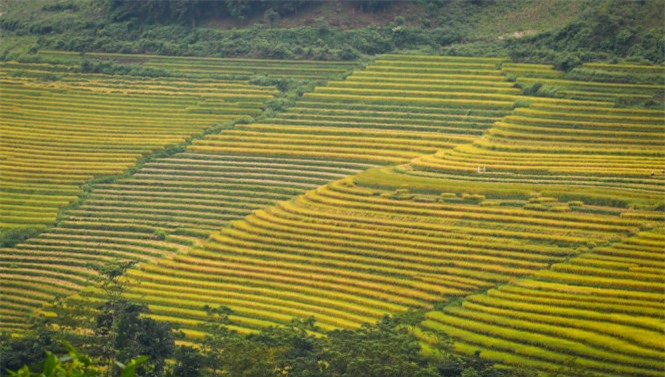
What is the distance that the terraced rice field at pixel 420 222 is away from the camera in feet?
91.6

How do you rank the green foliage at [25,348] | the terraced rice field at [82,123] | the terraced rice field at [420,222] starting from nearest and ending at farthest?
the green foliage at [25,348]
the terraced rice field at [420,222]
the terraced rice field at [82,123]

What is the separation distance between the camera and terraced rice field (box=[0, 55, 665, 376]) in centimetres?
2792

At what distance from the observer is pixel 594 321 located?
26.6m

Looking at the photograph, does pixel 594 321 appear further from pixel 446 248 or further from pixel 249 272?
pixel 249 272

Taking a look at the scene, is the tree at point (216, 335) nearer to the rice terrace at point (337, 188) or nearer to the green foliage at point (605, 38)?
the rice terrace at point (337, 188)

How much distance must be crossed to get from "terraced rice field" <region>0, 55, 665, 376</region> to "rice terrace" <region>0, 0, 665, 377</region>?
92mm

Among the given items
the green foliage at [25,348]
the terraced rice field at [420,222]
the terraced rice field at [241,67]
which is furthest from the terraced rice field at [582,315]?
the terraced rice field at [241,67]

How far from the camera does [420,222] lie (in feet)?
112

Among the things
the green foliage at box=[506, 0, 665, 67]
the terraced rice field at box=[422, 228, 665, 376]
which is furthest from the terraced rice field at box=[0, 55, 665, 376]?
the green foliage at box=[506, 0, 665, 67]

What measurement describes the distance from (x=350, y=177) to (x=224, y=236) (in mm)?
5334

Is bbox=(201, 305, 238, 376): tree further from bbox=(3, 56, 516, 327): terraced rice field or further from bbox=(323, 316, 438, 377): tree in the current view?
bbox=(3, 56, 516, 327): terraced rice field

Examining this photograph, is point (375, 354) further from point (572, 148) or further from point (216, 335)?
point (572, 148)

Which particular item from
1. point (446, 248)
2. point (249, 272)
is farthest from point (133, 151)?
point (446, 248)

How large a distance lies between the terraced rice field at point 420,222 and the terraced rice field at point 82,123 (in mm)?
1814
